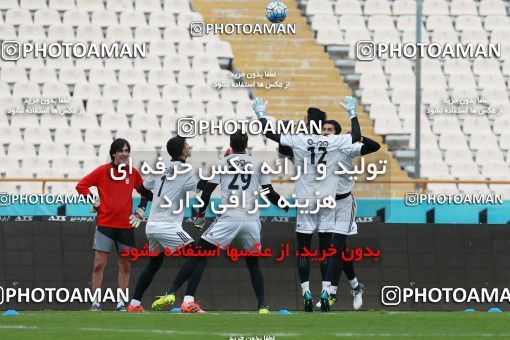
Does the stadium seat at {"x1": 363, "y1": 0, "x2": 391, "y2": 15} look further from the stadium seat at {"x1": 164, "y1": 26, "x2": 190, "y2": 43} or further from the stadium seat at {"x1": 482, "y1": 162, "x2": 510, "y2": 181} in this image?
the stadium seat at {"x1": 482, "y1": 162, "x2": 510, "y2": 181}

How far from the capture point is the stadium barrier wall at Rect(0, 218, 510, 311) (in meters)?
15.5

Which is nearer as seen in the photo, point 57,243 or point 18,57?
point 57,243

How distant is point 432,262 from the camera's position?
1611 centimetres

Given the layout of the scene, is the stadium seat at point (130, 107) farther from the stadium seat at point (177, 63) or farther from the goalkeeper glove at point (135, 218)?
the goalkeeper glove at point (135, 218)

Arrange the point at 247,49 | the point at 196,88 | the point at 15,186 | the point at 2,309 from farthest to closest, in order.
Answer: the point at 247,49 → the point at 196,88 → the point at 15,186 → the point at 2,309

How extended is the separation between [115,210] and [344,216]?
2328 mm

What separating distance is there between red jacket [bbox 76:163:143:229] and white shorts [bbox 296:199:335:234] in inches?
71.2

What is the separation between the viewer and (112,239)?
13.9 metres

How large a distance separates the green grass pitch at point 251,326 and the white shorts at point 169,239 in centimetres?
113

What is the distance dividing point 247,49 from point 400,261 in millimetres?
10774

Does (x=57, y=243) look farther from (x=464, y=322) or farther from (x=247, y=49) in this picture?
(x=247, y=49)

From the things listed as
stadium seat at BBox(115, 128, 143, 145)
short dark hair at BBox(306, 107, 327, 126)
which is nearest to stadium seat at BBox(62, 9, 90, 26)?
stadium seat at BBox(115, 128, 143, 145)

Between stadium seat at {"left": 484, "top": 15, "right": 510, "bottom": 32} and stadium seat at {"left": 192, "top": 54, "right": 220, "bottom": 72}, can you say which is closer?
stadium seat at {"left": 192, "top": 54, "right": 220, "bottom": 72}

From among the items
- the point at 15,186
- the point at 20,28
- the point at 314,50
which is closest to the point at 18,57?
the point at 20,28
